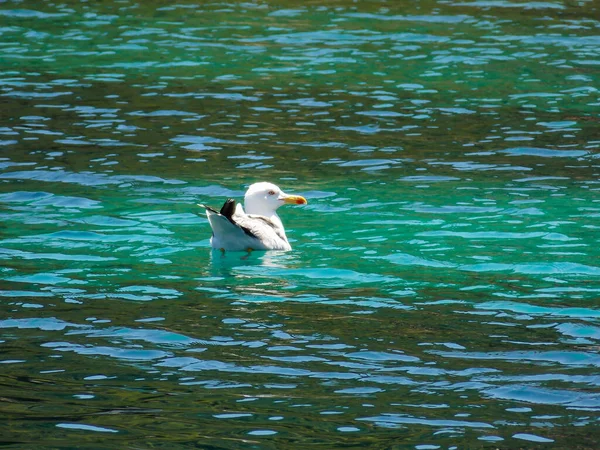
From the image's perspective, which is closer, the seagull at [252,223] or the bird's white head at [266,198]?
the seagull at [252,223]

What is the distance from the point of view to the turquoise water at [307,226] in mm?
7645

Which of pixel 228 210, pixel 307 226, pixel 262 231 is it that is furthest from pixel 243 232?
pixel 307 226

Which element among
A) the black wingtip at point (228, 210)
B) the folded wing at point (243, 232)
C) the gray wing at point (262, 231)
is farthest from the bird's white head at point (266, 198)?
the black wingtip at point (228, 210)

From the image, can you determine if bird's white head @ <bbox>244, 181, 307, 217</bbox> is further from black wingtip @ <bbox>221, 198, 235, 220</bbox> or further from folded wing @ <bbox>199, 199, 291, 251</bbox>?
black wingtip @ <bbox>221, 198, 235, 220</bbox>

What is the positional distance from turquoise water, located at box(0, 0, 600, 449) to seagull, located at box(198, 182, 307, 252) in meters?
0.17

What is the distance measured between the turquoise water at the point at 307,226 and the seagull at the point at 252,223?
17 centimetres

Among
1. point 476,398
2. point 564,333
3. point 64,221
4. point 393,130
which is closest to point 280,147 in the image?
point 393,130

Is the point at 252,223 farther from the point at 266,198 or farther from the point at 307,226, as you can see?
the point at 307,226

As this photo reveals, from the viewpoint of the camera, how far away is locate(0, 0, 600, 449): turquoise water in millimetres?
7645

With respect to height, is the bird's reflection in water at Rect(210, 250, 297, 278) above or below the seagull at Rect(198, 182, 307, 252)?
below

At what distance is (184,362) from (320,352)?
986mm

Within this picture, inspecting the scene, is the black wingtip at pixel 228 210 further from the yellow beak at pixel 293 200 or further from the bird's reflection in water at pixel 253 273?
the yellow beak at pixel 293 200

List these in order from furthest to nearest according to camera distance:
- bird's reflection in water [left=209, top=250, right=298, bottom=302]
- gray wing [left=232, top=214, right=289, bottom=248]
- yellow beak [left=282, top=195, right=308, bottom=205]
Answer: yellow beak [left=282, top=195, right=308, bottom=205]
gray wing [left=232, top=214, right=289, bottom=248]
bird's reflection in water [left=209, top=250, right=298, bottom=302]

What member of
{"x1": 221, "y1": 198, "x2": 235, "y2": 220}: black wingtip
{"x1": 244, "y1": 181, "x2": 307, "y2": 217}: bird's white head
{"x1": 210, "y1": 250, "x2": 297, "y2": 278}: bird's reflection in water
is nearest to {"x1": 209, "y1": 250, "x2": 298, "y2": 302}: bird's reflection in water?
{"x1": 210, "y1": 250, "x2": 297, "y2": 278}: bird's reflection in water
